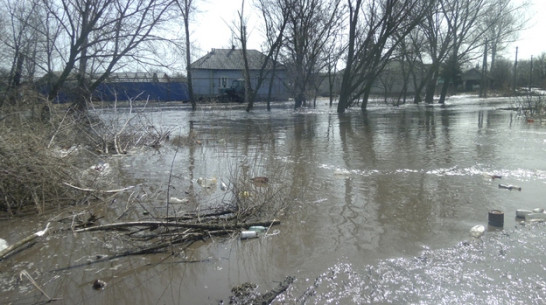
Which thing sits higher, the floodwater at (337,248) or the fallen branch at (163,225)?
the fallen branch at (163,225)

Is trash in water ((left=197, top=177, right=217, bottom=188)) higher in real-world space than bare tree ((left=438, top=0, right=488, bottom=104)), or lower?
lower

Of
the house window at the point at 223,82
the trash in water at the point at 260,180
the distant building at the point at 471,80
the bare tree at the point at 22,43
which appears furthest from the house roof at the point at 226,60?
the distant building at the point at 471,80

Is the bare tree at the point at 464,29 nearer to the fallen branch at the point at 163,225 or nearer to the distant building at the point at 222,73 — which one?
the distant building at the point at 222,73

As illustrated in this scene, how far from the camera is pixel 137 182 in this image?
6.65m

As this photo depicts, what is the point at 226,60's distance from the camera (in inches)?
1959

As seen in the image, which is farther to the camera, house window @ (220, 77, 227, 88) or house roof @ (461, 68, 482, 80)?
house roof @ (461, 68, 482, 80)

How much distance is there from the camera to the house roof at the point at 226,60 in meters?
47.2

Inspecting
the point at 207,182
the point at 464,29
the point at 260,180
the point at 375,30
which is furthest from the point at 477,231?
the point at 464,29

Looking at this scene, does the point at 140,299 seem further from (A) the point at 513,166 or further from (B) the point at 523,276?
(A) the point at 513,166

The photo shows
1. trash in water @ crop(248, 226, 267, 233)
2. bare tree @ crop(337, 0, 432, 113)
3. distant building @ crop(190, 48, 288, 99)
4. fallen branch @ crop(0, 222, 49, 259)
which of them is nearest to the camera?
fallen branch @ crop(0, 222, 49, 259)

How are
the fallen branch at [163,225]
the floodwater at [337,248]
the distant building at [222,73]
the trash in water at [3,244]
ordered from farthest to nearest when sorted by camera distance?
the distant building at [222,73]
the fallen branch at [163,225]
the trash in water at [3,244]
the floodwater at [337,248]

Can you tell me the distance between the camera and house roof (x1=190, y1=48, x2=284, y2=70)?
47.2 metres

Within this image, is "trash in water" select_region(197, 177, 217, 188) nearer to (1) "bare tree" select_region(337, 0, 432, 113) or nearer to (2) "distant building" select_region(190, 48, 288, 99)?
(1) "bare tree" select_region(337, 0, 432, 113)

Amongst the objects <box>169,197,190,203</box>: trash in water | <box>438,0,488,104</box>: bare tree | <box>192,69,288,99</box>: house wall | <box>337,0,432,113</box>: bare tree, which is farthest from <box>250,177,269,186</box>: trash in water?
<box>192,69,288,99</box>: house wall
